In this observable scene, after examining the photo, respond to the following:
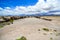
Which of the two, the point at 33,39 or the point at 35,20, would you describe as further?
the point at 35,20

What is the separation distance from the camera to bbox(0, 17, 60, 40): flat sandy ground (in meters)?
2.19

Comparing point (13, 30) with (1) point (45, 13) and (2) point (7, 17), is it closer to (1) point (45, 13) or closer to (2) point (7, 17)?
(2) point (7, 17)

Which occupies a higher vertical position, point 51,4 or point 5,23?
point 51,4

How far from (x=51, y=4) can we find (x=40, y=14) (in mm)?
273

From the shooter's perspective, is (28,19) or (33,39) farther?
(28,19)

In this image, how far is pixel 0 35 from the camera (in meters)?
2.28

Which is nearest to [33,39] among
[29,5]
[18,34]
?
[18,34]

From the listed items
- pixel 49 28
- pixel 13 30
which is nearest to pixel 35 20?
pixel 49 28

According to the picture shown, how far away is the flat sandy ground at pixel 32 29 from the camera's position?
2.19 meters

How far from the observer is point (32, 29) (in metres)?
2.26

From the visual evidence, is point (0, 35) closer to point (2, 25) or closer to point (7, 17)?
point (2, 25)

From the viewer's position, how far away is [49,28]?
2256 millimetres

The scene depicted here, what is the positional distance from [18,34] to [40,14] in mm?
541

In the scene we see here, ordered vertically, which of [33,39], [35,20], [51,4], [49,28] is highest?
[51,4]
